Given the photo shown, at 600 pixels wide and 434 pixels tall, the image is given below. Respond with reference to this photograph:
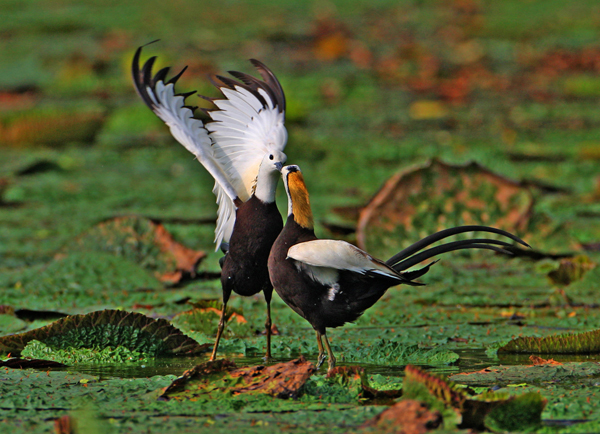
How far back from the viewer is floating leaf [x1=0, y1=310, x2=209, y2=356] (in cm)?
298

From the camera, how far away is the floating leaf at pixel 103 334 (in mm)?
2979

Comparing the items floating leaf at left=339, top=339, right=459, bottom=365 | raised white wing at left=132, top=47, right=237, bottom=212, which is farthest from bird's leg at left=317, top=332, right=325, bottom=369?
raised white wing at left=132, top=47, right=237, bottom=212

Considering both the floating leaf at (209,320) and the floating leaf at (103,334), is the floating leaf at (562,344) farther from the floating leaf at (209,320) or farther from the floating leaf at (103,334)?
the floating leaf at (103,334)

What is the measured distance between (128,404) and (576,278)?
2388 millimetres

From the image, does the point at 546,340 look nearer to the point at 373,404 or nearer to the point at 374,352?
the point at 374,352

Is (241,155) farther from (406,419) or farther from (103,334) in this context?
(406,419)

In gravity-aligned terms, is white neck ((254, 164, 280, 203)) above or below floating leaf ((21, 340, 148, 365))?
above

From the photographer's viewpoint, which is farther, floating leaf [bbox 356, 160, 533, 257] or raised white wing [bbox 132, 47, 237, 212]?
floating leaf [bbox 356, 160, 533, 257]

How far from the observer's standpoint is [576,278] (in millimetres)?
4055

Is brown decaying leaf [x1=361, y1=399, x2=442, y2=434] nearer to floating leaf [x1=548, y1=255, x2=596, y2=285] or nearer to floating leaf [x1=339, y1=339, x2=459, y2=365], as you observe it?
floating leaf [x1=339, y1=339, x2=459, y2=365]

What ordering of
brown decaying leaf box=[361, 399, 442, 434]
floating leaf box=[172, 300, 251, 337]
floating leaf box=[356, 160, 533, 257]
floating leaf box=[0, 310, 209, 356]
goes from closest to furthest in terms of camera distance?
brown decaying leaf box=[361, 399, 442, 434] < floating leaf box=[0, 310, 209, 356] < floating leaf box=[172, 300, 251, 337] < floating leaf box=[356, 160, 533, 257]

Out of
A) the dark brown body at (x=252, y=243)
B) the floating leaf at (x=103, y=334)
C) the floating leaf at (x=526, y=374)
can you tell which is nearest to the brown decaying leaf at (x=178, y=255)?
the floating leaf at (x=103, y=334)

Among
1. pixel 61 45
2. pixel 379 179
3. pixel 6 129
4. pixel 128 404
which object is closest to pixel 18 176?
pixel 6 129

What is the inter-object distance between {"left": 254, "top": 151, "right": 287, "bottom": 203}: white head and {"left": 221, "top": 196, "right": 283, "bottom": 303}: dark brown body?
3 cm
